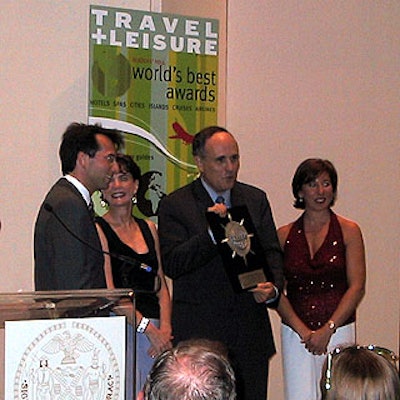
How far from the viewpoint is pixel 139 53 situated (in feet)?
14.2

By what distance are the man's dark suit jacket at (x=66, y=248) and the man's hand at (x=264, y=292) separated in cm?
82

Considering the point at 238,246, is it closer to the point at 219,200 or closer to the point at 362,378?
the point at 219,200

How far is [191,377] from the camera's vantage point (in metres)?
1.39

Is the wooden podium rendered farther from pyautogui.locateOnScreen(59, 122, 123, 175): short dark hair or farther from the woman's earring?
the woman's earring

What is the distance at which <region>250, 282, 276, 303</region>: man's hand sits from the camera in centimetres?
370

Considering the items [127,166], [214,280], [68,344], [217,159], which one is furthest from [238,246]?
[68,344]

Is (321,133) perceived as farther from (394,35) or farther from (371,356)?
(371,356)

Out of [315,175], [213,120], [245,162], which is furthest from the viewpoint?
[245,162]

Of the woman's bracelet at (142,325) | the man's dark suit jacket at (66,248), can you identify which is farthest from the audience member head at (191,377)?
the woman's bracelet at (142,325)

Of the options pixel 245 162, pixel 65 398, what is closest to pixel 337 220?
pixel 245 162

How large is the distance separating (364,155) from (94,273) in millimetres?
2860

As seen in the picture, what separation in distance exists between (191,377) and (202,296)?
233 cm

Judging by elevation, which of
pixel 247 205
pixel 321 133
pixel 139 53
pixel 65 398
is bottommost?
pixel 65 398

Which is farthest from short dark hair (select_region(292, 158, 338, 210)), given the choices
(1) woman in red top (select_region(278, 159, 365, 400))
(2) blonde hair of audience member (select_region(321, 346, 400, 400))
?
(2) blonde hair of audience member (select_region(321, 346, 400, 400))
